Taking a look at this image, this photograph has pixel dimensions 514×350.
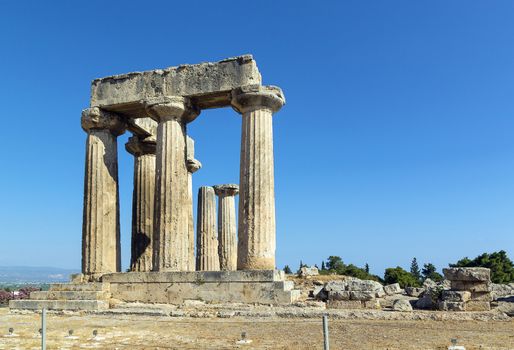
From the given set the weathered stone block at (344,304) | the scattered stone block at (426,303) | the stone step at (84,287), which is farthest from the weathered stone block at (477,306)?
the stone step at (84,287)

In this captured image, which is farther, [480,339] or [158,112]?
[158,112]

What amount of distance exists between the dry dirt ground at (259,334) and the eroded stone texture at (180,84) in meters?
8.94

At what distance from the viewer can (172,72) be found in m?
21.1

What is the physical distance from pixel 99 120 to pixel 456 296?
15215 mm

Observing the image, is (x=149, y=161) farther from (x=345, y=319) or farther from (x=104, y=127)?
(x=345, y=319)

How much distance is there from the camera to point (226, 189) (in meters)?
32.8

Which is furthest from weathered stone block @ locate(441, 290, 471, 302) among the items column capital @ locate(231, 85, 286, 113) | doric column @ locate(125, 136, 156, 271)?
doric column @ locate(125, 136, 156, 271)

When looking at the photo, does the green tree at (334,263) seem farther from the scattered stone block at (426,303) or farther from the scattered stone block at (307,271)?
the scattered stone block at (426,303)

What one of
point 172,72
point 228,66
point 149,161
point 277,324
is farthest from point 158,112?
point 277,324

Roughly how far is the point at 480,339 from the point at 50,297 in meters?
15.2

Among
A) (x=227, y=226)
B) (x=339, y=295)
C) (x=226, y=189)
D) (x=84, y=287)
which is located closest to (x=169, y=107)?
(x=84, y=287)

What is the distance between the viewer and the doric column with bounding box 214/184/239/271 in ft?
104

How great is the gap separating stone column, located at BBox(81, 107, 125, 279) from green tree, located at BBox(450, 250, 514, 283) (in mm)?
36693

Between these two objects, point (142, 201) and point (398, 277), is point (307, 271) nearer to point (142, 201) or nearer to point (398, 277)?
point (398, 277)
